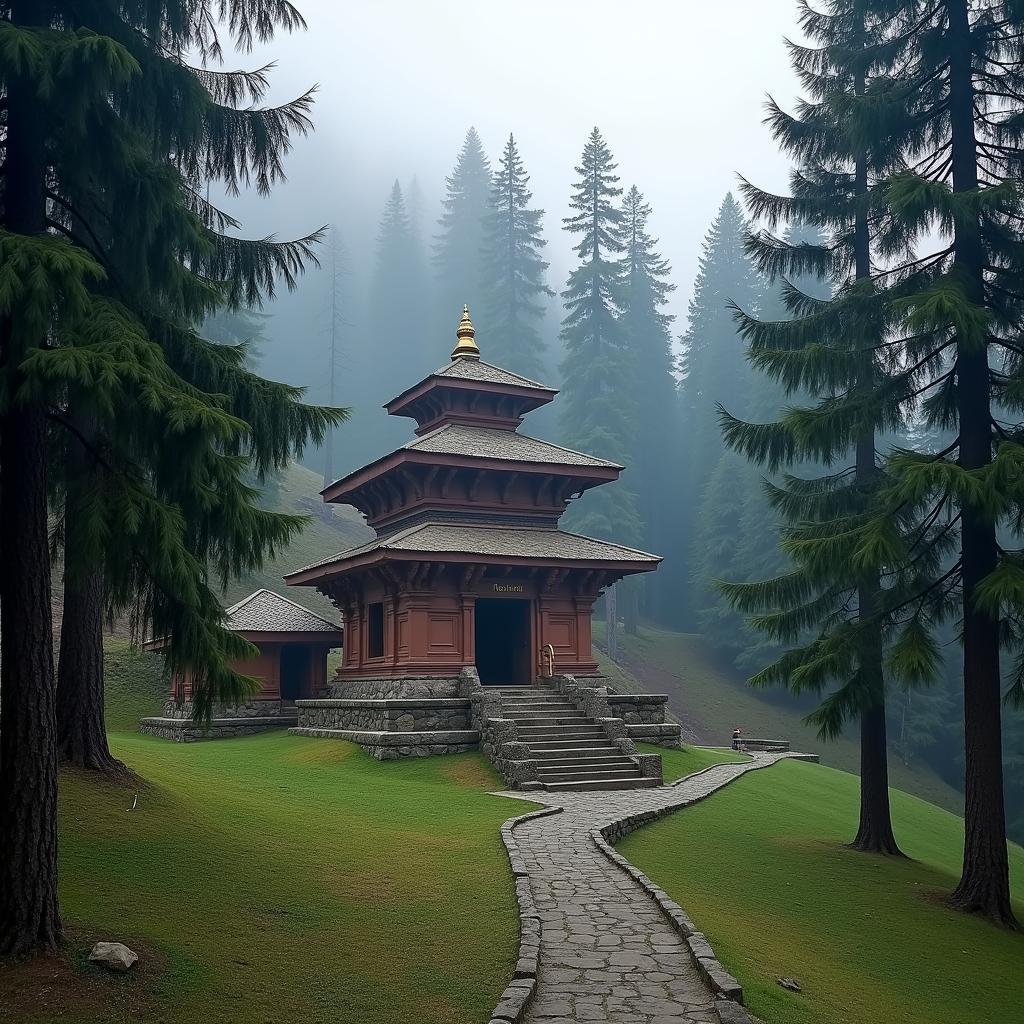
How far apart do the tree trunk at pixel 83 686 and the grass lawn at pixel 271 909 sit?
42 cm

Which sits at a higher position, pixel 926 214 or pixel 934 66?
pixel 934 66

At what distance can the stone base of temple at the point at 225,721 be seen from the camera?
2647 cm

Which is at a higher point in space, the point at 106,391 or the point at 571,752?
the point at 106,391

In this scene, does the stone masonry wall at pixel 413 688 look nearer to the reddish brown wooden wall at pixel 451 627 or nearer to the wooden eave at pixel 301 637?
the reddish brown wooden wall at pixel 451 627

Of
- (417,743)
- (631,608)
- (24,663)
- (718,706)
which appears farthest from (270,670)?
(631,608)

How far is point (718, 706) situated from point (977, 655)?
3407 cm

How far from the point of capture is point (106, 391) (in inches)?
255

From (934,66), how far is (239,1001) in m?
15.4

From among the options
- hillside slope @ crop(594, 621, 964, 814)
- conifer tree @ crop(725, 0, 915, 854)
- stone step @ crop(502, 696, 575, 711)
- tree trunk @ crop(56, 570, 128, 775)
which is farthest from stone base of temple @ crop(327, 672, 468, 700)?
hillside slope @ crop(594, 621, 964, 814)

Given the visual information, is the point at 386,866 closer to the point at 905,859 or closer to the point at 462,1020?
the point at 462,1020

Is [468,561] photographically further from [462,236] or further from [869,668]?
[462,236]

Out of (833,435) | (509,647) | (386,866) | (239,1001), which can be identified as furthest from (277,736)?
(239,1001)

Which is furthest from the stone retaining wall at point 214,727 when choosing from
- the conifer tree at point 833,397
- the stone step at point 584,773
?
the conifer tree at point 833,397

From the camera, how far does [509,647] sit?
89.5 feet
